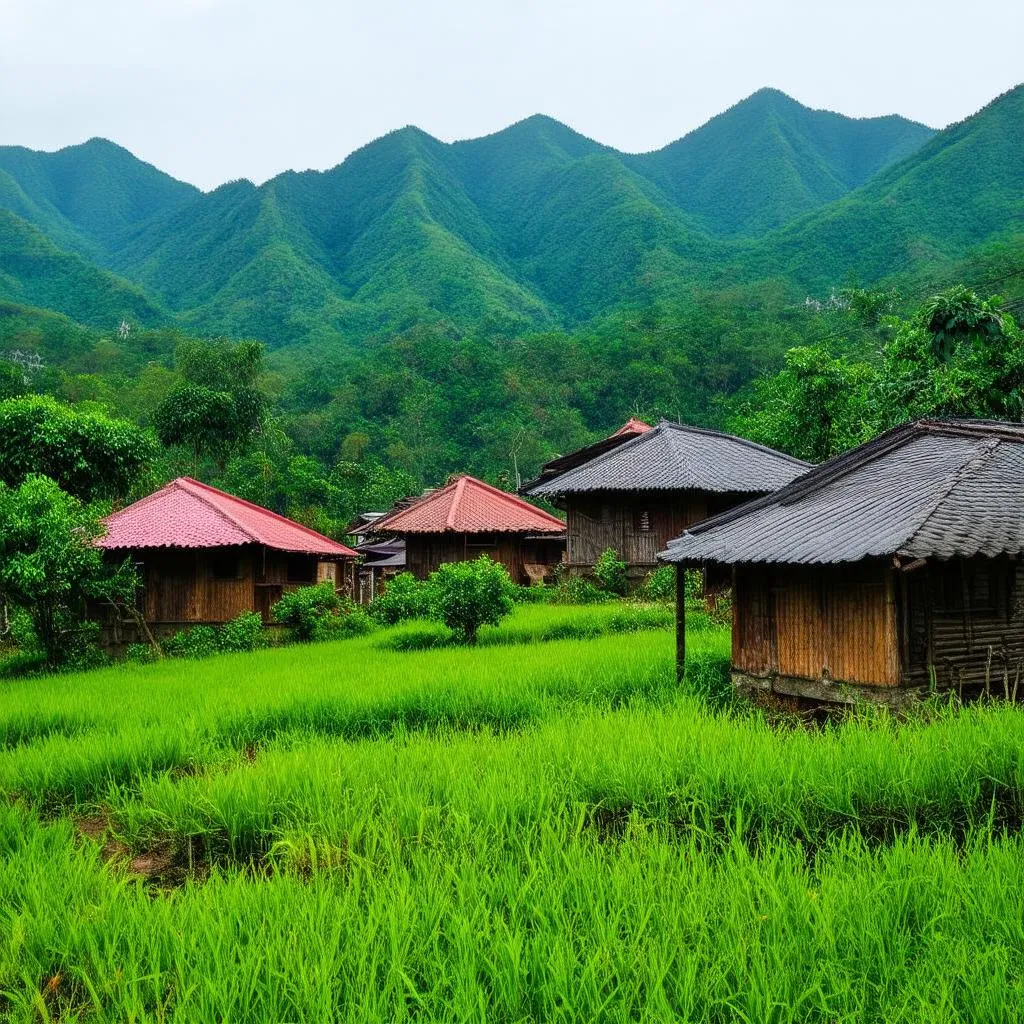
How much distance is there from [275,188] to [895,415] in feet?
335

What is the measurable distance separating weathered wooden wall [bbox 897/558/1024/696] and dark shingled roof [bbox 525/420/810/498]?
12406 mm

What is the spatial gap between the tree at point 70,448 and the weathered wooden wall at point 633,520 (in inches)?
483

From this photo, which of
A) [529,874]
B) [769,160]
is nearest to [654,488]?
[529,874]

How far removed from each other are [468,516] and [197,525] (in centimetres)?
998

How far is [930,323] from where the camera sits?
19.5 m

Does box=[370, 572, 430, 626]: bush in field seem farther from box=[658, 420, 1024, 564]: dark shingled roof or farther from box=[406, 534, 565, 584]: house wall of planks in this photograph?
box=[658, 420, 1024, 564]: dark shingled roof

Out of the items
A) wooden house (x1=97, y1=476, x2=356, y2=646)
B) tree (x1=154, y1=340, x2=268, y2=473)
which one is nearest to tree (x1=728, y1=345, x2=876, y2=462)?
wooden house (x1=97, y1=476, x2=356, y2=646)

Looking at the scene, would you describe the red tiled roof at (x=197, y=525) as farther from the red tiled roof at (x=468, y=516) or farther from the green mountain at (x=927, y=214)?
the green mountain at (x=927, y=214)

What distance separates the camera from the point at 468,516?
2806cm

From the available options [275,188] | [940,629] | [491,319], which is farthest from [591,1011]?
[275,188]

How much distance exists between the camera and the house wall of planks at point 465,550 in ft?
92.5

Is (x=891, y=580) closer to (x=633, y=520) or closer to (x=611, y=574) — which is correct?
(x=611, y=574)

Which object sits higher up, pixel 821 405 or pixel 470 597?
pixel 821 405

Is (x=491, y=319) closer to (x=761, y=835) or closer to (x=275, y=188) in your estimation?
(x=275, y=188)
